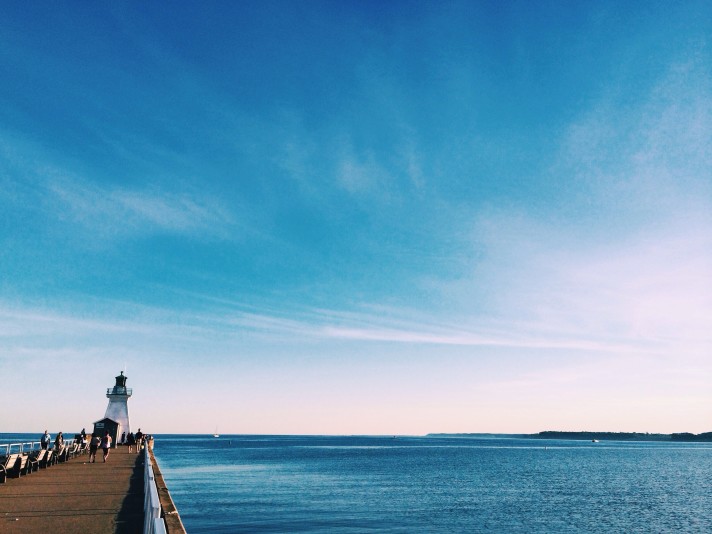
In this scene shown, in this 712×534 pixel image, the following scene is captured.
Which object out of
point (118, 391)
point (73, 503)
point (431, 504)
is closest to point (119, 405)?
point (118, 391)

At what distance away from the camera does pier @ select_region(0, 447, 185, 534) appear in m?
9.84

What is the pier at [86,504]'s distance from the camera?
9.84m

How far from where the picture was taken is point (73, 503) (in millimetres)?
13070

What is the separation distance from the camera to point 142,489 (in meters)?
15.7

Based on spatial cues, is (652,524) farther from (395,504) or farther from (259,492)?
(259,492)

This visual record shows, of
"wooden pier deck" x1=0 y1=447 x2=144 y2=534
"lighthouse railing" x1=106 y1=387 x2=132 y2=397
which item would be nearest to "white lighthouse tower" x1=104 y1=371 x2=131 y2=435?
"lighthouse railing" x1=106 y1=387 x2=132 y2=397

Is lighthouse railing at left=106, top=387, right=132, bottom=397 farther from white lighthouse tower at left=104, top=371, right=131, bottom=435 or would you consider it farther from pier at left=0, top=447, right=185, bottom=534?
pier at left=0, top=447, right=185, bottom=534

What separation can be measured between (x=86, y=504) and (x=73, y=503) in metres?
0.42

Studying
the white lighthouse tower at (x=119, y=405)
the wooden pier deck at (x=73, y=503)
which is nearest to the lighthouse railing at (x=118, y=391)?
the white lighthouse tower at (x=119, y=405)

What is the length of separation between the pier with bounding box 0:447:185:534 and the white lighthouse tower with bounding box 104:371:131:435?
37.7 metres

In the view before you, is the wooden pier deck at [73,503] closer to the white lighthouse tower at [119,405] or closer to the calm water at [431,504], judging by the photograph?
the calm water at [431,504]

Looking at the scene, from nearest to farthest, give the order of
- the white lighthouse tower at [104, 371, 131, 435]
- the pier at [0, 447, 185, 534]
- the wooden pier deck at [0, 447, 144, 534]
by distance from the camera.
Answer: the pier at [0, 447, 185, 534] < the wooden pier deck at [0, 447, 144, 534] < the white lighthouse tower at [104, 371, 131, 435]

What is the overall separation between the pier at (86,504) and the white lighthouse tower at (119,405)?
37666mm

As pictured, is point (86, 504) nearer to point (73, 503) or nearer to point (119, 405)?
point (73, 503)
